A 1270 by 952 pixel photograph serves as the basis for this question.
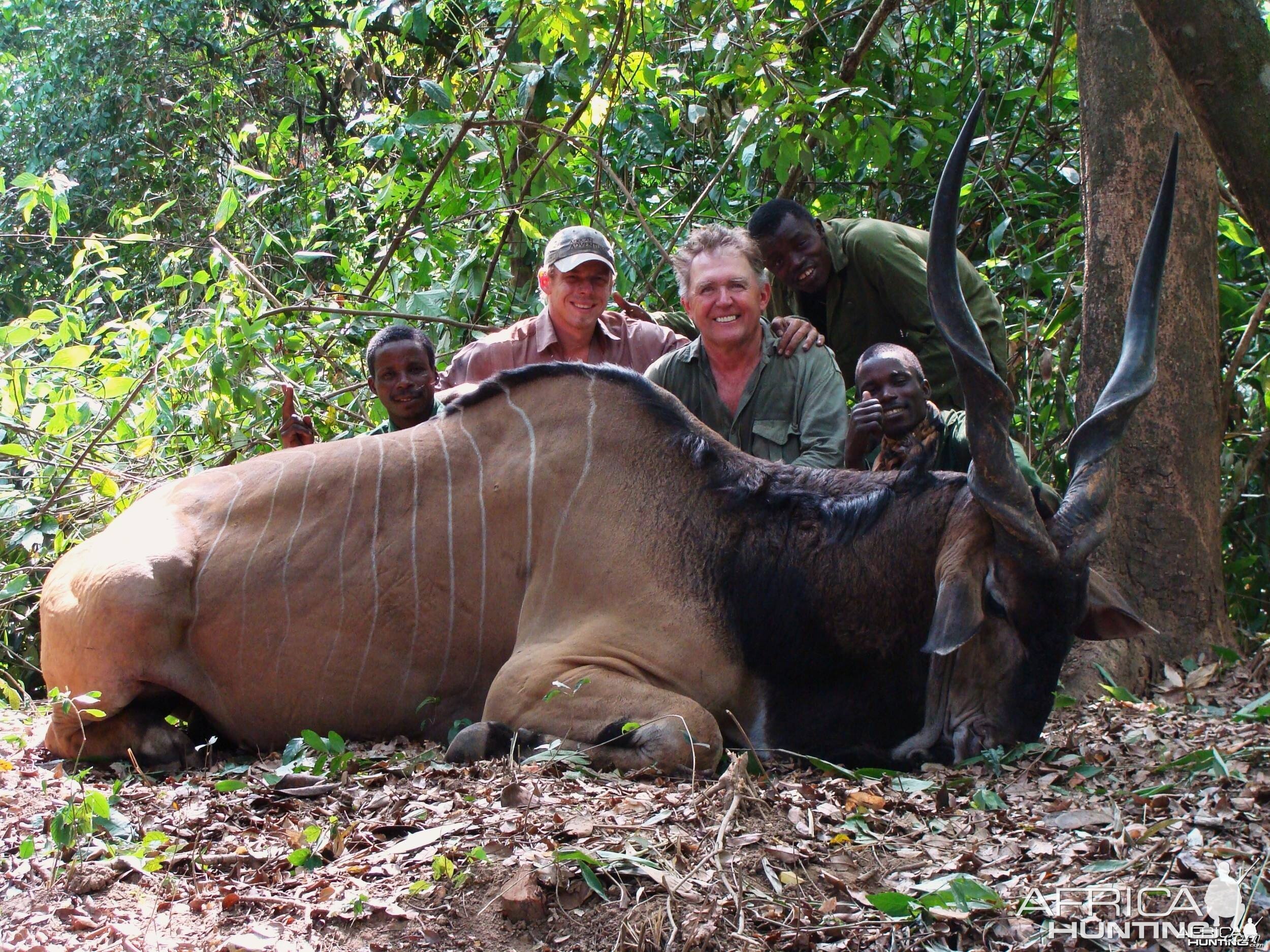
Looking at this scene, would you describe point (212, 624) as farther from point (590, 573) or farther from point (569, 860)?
point (569, 860)

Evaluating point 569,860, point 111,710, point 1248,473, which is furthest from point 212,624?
point 1248,473

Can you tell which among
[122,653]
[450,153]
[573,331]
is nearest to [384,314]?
[450,153]

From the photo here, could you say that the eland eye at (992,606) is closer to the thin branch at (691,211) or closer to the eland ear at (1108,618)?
the eland ear at (1108,618)

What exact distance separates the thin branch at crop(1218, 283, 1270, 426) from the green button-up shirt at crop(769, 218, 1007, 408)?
3.12 ft

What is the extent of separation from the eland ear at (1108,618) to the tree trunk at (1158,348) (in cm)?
81

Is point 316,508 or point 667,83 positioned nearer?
point 316,508

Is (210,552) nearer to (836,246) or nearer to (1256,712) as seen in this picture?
(836,246)

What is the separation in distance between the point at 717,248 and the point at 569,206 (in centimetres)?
248

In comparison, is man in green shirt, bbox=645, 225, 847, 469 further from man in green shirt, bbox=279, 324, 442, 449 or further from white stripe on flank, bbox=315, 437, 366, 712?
white stripe on flank, bbox=315, 437, 366, 712

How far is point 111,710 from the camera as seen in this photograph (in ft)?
13.9

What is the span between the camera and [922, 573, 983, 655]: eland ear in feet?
11.2

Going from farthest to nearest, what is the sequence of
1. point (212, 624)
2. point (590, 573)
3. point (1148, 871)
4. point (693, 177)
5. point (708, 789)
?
point (693, 177) < point (212, 624) < point (590, 573) < point (708, 789) < point (1148, 871)

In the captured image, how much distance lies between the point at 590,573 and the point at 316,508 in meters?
1.13

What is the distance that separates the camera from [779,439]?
5.07 metres
